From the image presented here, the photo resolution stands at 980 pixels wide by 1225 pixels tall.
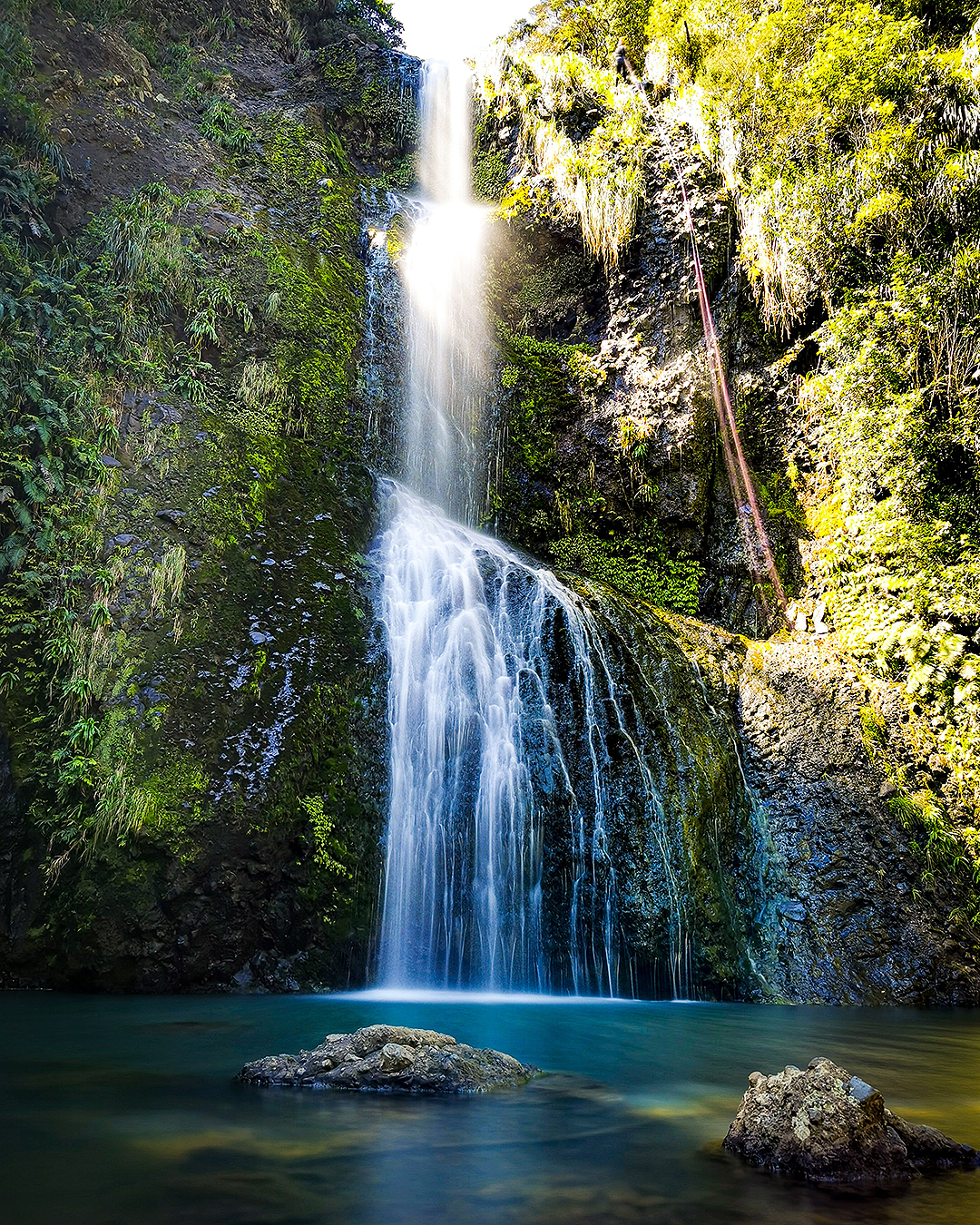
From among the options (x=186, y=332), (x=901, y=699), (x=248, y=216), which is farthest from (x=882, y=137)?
(x=186, y=332)

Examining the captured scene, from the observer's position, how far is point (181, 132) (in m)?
11.6

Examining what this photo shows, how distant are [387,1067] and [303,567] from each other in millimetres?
5589

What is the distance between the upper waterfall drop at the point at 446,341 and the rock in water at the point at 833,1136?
379 inches

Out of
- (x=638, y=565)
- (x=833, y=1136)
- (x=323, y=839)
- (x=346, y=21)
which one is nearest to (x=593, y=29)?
(x=346, y=21)

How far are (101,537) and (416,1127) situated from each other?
623 centimetres

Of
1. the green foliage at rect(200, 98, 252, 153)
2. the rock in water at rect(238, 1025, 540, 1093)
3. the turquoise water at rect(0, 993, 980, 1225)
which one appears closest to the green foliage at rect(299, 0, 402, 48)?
the green foliage at rect(200, 98, 252, 153)

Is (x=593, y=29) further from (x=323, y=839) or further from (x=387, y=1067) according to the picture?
(x=387, y=1067)

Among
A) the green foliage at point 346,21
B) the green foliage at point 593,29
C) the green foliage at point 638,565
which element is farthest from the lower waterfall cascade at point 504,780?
the green foliage at point 346,21

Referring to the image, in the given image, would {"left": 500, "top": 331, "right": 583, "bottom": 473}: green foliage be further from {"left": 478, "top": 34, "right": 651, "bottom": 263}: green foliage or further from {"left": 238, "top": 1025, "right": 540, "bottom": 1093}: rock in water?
{"left": 238, "top": 1025, "right": 540, "bottom": 1093}: rock in water

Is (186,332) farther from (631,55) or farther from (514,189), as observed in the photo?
(631,55)

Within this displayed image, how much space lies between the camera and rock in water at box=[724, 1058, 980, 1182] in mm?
2398

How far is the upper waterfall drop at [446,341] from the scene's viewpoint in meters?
11.8

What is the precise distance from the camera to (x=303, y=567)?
320 inches

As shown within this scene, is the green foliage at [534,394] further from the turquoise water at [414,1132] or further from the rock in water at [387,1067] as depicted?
the rock in water at [387,1067]
